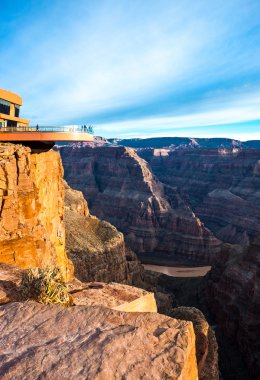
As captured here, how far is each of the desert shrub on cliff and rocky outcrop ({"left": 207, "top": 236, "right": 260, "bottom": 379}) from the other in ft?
155

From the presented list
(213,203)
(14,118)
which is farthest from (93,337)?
(213,203)

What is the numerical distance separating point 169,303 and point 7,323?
5547cm

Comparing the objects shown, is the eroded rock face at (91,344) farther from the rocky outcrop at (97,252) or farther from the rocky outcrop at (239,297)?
the rocky outcrop at (97,252)

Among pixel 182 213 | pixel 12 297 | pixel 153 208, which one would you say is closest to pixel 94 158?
pixel 153 208

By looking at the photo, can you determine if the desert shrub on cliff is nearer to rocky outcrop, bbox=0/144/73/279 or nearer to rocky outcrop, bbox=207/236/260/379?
rocky outcrop, bbox=0/144/73/279

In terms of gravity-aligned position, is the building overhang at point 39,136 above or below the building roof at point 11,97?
A: below

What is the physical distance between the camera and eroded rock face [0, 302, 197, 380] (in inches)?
248

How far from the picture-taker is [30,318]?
329 inches

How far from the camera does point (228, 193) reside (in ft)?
530

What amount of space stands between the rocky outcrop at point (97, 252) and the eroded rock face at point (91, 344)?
55980 mm

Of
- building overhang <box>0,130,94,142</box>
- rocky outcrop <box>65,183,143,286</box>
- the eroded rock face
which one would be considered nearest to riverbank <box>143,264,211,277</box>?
rocky outcrop <box>65,183,143,286</box>

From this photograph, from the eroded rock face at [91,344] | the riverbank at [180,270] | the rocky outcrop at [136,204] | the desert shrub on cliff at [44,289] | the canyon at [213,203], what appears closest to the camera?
the eroded rock face at [91,344]

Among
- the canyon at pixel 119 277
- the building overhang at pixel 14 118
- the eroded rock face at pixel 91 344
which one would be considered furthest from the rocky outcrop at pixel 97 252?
the eroded rock face at pixel 91 344

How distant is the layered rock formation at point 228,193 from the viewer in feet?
456
